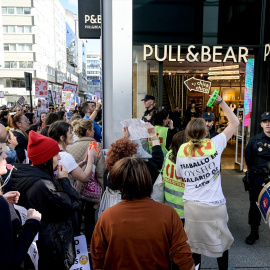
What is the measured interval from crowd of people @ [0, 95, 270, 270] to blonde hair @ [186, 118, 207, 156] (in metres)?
0.01

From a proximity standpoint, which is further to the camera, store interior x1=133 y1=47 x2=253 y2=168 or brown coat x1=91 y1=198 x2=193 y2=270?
store interior x1=133 y1=47 x2=253 y2=168

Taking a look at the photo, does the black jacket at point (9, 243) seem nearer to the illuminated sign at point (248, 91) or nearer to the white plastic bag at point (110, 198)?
the white plastic bag at point (110, 198)

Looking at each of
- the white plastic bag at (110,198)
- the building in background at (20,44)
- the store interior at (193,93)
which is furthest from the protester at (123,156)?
the building in background at (20,44)

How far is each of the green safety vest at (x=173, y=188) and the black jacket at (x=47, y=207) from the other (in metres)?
1.20

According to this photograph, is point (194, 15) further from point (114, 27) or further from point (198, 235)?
point (198, 235)

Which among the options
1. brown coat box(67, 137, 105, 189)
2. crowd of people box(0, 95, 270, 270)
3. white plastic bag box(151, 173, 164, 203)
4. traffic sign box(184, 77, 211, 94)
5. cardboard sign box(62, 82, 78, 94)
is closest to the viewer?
crowd of people box(0, 95, 270, 270)

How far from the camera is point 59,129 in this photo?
3244 mm

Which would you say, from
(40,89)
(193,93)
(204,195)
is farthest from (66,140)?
(193,93)

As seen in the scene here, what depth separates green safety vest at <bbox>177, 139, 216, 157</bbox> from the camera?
274 centimetres

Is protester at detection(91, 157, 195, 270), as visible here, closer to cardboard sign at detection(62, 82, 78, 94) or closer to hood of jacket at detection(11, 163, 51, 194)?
hood of jacket at detection(11, 163, 51, 194)

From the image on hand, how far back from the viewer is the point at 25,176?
7.50 feet

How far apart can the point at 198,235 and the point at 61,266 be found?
4.48ft

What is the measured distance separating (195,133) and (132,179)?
50.7 inches

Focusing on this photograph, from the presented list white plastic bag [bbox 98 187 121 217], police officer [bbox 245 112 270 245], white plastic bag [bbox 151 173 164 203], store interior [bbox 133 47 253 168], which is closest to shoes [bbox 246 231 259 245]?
police officer [bbox 245 112 270 245]
